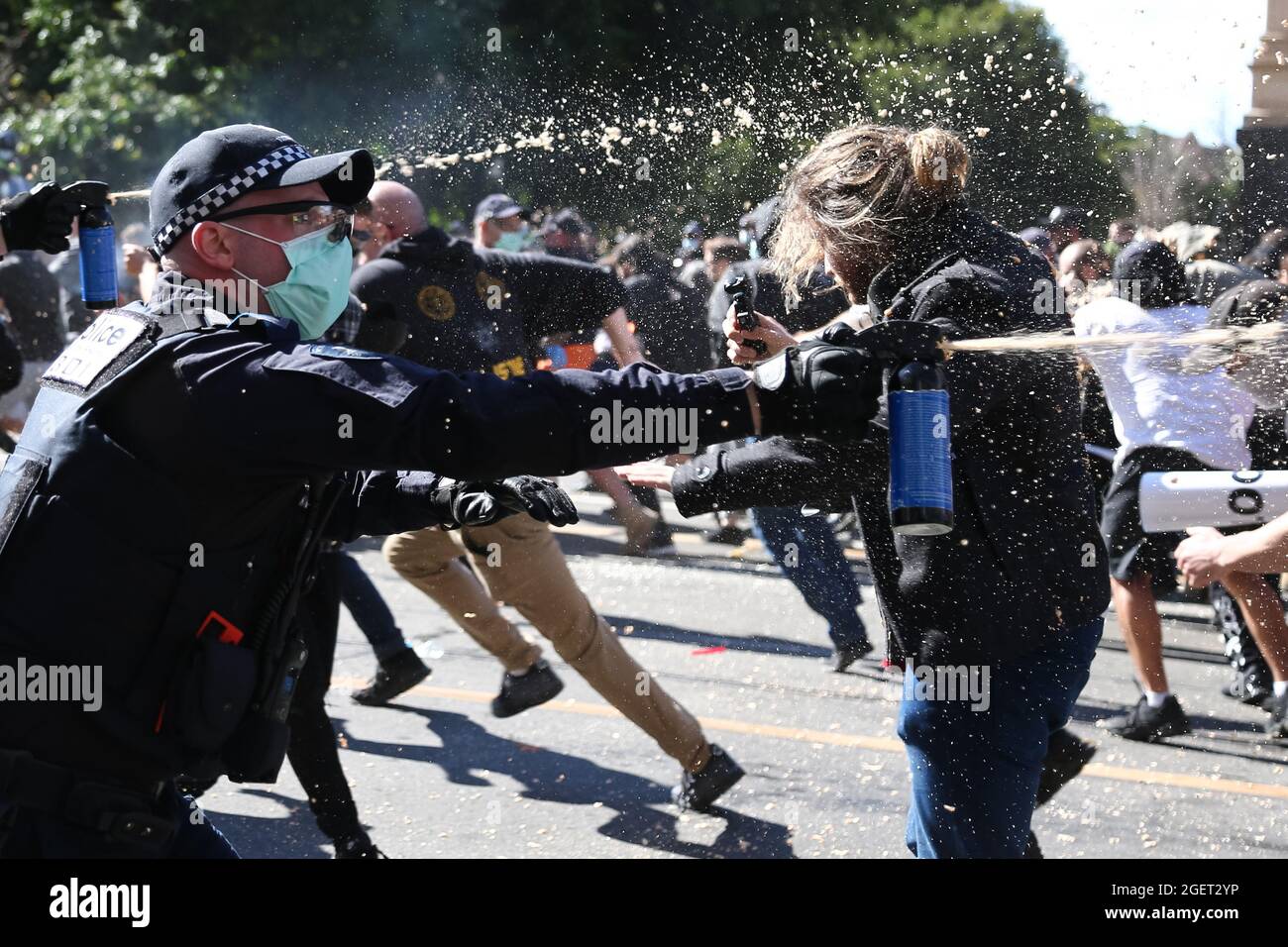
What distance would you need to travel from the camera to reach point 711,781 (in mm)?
4504

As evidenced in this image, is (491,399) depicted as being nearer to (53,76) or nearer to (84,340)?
(84,340)

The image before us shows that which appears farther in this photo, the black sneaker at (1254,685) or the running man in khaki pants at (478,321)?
the black sneaker at (1254,685)

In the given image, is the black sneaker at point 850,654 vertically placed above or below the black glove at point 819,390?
below

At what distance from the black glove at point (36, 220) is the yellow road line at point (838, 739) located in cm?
274

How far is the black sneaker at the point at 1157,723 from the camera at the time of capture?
5215mm

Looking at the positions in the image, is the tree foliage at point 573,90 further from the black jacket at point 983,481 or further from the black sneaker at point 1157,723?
the black jacket at point 983,481

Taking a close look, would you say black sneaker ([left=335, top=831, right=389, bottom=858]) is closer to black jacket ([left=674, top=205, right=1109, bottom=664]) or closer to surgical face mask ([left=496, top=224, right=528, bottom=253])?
black jacket ([left=674, top=205, right=1109, bottom=664])

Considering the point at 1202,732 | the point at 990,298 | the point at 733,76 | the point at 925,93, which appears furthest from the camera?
the point at 733,76

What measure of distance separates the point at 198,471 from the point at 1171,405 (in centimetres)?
417

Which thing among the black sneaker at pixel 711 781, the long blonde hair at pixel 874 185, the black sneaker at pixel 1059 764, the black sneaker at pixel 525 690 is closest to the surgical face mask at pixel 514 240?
the black sneaker at pixel 525 690

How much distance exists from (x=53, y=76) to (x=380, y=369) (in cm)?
1764

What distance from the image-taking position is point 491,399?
198cm

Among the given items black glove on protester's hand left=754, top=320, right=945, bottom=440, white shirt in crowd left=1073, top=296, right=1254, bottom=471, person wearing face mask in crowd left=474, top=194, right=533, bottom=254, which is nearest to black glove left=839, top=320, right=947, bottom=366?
black glove on protester's hand left=754, top=320, right=945, bottom=440
